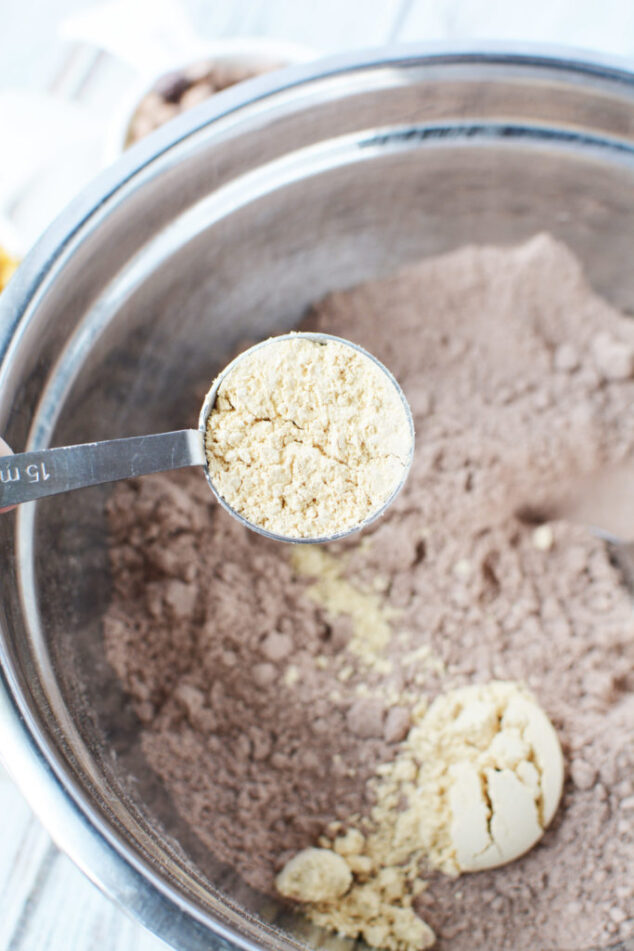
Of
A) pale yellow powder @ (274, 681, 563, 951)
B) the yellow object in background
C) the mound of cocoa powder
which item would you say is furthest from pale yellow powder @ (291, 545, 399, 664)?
the yellow object in background

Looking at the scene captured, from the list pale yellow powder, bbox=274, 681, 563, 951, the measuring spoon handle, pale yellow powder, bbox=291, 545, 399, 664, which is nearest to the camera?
the measuring spoon handle

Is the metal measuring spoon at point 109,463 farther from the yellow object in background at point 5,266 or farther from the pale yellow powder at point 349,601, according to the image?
the yellow object in background at point 5,266

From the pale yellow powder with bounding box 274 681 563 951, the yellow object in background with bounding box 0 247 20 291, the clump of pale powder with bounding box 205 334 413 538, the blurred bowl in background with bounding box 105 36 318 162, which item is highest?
the blurred bowl in background with bounding box 105 36 318 162

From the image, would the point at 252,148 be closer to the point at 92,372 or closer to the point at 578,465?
the point at 92,372

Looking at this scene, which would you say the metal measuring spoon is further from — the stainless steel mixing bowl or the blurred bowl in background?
the blurred bowl in background

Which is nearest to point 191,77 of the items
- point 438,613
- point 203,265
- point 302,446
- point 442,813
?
point 203,265

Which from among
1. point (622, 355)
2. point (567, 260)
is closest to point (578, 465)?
point (622, 355)
